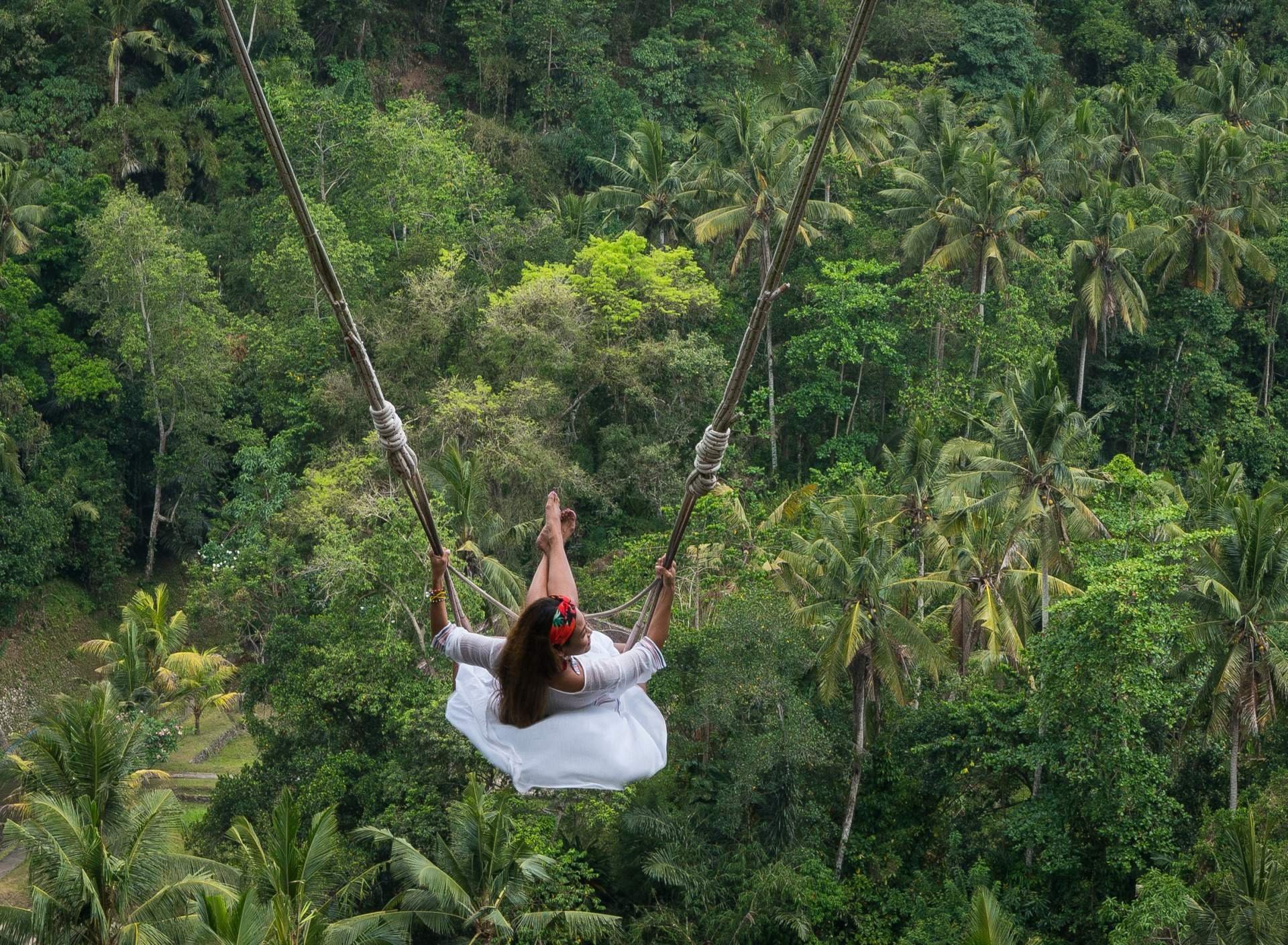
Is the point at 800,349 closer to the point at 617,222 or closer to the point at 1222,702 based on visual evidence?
the point at 617,222

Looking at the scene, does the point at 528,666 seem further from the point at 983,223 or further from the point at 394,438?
the point at 983,223

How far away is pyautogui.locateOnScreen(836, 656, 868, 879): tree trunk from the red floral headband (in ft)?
45.3

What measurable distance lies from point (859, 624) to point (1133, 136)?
19.2 metres

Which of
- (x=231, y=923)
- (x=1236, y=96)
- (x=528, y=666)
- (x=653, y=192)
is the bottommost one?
(x=231, y=923)

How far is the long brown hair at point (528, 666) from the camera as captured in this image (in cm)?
407

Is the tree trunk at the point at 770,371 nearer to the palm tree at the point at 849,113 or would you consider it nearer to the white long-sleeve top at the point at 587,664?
the palm tree at the point at 849,113

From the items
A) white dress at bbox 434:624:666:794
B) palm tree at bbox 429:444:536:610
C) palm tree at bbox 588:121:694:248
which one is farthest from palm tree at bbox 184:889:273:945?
palm tree at bbox 588:121:694:248

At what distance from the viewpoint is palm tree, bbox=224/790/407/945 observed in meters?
12.6

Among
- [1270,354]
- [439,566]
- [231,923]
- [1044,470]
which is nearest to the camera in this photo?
[439,566]

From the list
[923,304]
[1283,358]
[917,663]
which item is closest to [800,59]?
[923,304]

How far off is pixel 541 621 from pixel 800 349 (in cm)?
2314

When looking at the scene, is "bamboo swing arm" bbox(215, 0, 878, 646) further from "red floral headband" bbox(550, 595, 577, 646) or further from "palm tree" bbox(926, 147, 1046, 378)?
"palm tree" bbox(926, 147, 1046, 378)

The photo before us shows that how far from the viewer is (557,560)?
4.64 meters

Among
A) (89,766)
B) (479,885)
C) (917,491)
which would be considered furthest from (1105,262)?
(89,766)
